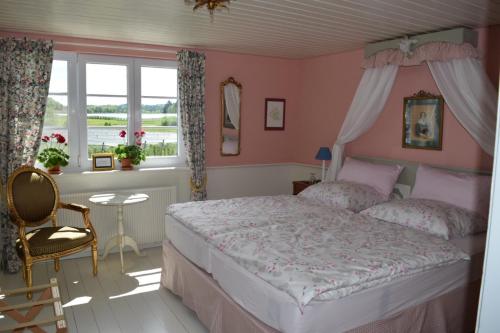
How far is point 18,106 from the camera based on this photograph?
4.32 metres

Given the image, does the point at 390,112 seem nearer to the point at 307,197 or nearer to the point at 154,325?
the point at 307,197

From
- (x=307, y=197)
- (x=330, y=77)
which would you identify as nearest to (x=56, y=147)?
(x=307, y=197)

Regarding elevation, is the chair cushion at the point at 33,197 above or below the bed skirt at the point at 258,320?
above

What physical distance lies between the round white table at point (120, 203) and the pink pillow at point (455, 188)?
9.58 feet

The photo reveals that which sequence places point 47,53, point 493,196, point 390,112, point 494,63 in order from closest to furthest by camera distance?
point 493,196 < point 494,63 < point 47,53 < point 390,112

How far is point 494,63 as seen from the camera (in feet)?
12.3

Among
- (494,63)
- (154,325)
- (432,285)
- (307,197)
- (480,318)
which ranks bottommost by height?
(154,325)

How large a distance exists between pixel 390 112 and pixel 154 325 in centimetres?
338

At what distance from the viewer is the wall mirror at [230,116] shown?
562cm

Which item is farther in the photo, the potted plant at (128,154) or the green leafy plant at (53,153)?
the potted plant at (128,154)

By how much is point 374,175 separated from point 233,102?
7.29 feet

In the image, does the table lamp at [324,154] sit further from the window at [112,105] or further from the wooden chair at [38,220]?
the wooden chair at [38,220]

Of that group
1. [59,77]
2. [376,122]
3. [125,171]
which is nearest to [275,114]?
[376,122]

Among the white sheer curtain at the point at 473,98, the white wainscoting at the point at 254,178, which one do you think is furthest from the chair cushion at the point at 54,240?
the white sheer curtain at the point at 473,98
